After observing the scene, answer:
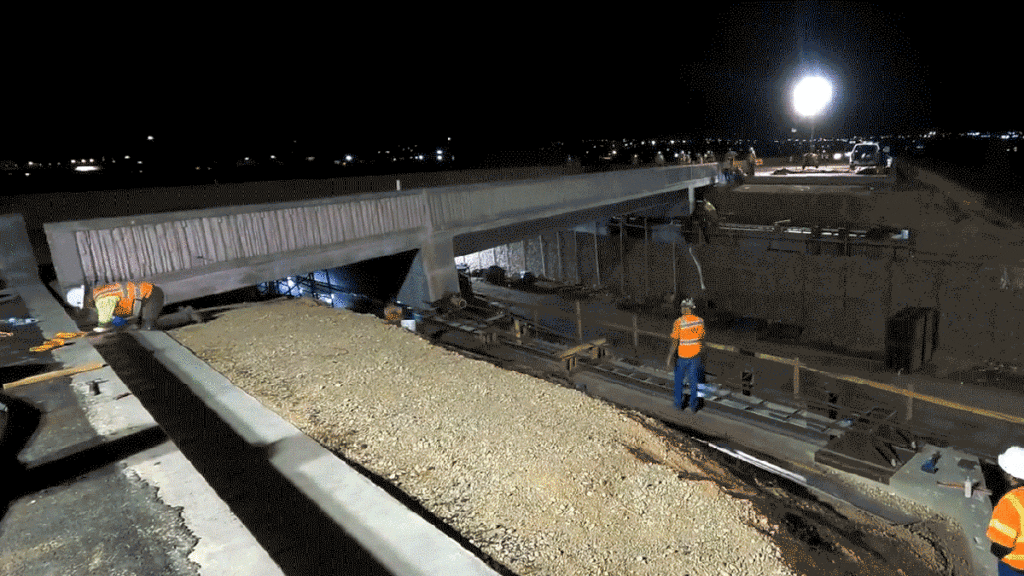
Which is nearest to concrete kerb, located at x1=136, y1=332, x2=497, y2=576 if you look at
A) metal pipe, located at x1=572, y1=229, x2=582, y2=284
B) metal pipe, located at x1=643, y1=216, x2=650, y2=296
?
metal pipe, located at x1=643, y1=216, x2=650, y2=296

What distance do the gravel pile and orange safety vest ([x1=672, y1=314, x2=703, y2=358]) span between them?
1859 mm

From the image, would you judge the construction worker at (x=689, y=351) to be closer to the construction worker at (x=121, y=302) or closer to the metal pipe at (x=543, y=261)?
the construction worker at (x=121, y=302)

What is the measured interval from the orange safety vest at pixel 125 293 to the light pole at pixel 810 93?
189ft

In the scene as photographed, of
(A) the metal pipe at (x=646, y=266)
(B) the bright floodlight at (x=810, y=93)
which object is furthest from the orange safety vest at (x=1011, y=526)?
(B) the bright floodlight at (x=810, y=93)

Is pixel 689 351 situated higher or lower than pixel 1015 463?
lower

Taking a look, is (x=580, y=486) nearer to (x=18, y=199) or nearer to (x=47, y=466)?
(x=47, y=466)

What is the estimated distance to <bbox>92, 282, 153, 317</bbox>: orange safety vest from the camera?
27.9ft

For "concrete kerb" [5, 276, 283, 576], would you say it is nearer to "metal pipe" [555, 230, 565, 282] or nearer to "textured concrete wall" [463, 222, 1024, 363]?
"textured concrete wall" [463, 222, 1024, 363]

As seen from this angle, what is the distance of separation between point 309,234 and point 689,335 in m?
8.03

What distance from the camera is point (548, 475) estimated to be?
209 inches

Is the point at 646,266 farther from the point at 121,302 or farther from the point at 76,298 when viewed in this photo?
the point at 76,298

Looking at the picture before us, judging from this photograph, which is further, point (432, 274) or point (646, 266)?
point (646, 266)

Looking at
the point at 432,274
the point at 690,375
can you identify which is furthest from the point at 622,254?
the point at 690,375

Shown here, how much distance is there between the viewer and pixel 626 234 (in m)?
25.9
